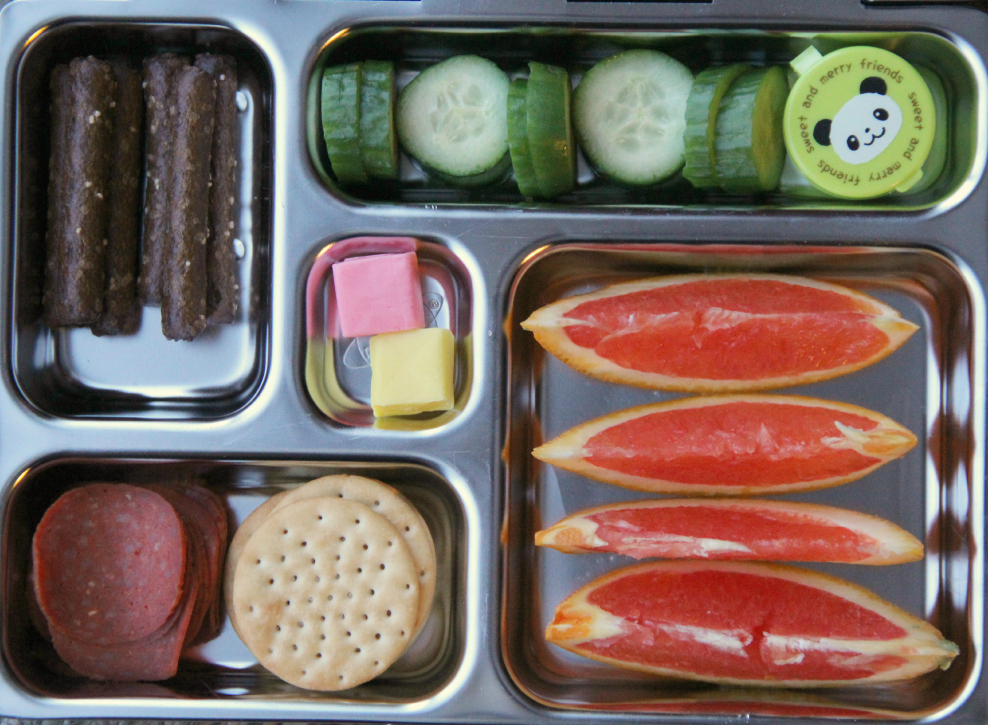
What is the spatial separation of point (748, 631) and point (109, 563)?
3.98 feet

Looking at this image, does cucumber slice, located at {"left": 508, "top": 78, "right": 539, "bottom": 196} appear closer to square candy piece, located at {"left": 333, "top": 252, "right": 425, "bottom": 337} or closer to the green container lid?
square candy piece, located at {"left": 333, "top": 252, "right": 425, "bottom": 337}

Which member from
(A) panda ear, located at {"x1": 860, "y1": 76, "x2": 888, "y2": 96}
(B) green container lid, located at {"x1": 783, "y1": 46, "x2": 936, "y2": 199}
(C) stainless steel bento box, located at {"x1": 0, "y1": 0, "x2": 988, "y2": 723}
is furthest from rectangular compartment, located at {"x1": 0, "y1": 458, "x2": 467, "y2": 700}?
(A) panda ear, located at {"x1": 860, "y1": 76, "x2": 888, "y2": 96}

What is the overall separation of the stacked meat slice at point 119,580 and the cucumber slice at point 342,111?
2.49ft

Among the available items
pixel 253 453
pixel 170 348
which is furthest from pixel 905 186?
pixel 170 348

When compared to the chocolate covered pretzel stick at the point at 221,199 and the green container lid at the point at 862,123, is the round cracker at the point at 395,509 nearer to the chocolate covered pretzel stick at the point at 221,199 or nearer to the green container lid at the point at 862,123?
the chocolate covered pretzel stick at the point at 221,199

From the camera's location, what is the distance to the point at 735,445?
4.65ft

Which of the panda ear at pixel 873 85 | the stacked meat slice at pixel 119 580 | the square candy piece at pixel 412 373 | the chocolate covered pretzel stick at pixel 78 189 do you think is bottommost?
the stacked meat slice at pixel 119 580

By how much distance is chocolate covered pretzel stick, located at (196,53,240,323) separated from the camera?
5.02ft

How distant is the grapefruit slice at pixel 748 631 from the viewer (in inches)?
55.2

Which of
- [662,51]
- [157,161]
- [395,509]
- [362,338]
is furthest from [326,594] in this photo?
[662,51]

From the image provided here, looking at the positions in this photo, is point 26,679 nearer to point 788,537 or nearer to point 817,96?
point 788,537

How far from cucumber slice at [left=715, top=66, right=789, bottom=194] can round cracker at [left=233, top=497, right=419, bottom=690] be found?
94 centimetres

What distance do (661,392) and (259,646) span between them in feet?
3.04

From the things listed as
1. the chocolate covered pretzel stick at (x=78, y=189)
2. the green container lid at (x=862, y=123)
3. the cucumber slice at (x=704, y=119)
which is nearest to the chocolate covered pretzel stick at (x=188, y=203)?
the chocolate covered pretzel stick at (x=78, y=189)
